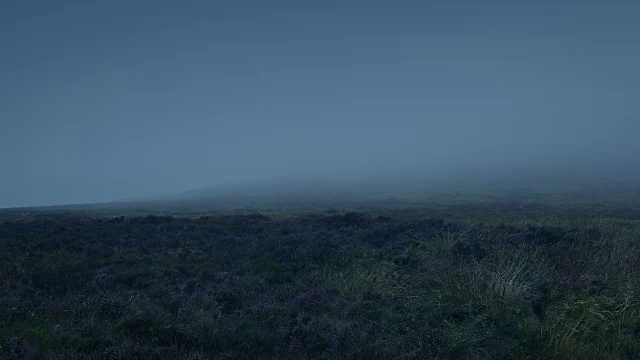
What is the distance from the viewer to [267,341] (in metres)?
6.64

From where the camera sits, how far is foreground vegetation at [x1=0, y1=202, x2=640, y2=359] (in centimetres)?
617

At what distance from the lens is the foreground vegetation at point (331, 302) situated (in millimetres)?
6168

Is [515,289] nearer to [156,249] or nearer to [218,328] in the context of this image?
[218,328]

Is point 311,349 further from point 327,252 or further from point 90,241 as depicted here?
point 90,241

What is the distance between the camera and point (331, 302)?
842 centimetres

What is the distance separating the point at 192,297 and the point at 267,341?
274 centimetres

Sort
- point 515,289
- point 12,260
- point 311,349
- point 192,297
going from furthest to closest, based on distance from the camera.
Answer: point 12,260 < point 192,297 < point 515,289 < point 311,349

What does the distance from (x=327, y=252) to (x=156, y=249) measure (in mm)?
→ 6672

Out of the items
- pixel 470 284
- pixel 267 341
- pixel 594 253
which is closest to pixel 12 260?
pixel 267 341

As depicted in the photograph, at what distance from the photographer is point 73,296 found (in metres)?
8.85

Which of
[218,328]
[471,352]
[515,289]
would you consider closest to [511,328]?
[471,352]

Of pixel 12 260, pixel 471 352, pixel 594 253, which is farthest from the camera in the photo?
pixel 12 260

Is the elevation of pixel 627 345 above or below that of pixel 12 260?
below

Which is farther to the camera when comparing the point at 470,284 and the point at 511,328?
the point at 470,284
